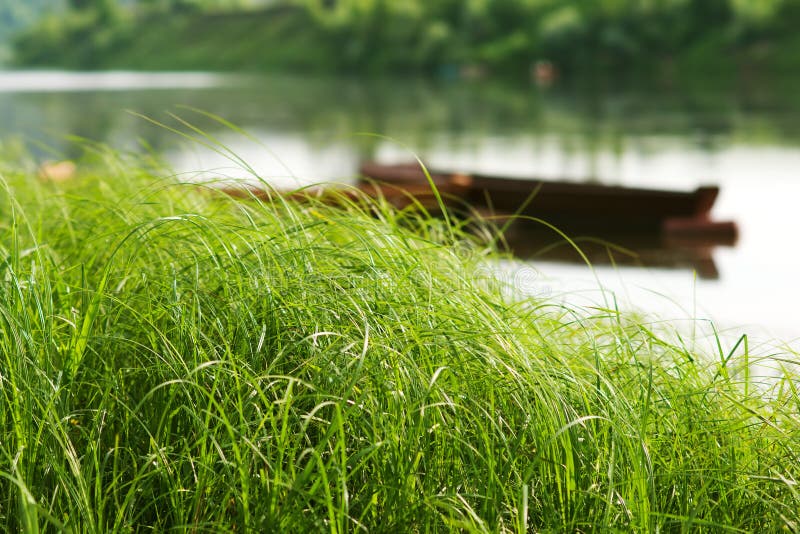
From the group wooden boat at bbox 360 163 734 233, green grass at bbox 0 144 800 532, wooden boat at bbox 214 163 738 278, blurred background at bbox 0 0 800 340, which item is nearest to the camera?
green grass at bbox 0 144 800 532

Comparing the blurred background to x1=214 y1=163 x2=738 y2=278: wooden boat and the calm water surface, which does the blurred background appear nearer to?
the calm water surface

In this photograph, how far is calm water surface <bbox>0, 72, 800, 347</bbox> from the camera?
5070 millimetres

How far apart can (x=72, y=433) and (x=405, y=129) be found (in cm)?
1819

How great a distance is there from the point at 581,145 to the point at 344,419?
48.4 ft

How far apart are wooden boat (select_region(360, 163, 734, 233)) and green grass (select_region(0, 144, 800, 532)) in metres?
4.57

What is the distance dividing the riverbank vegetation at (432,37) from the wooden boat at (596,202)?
A: 1551 inches

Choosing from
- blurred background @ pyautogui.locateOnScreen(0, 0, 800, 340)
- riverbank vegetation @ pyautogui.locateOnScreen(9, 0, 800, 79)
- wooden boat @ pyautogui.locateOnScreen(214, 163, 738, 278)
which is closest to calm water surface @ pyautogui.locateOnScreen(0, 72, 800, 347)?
blurred background @ pyautogui.locateOnScreen(0, 0, 800, 340)

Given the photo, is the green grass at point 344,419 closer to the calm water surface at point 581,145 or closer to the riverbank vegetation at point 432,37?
the calm water surface at point 581,145

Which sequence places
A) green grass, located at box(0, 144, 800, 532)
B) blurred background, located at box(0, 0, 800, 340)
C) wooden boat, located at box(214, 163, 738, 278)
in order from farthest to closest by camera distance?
wooden boat, located at box(214, 163, 738, 278), blurred background, located at box(0, 0, 800, 340), green grass, located at box(0, 144, 800, 532)

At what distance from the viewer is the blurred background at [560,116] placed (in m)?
5.76

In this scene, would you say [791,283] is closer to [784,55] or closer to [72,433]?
[72,433]

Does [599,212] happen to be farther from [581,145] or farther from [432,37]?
[432,37]

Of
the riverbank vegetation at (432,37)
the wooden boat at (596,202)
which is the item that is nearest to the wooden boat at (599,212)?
the wooden boat at (596,202)

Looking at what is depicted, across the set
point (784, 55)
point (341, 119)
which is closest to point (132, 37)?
point (784, 55)
